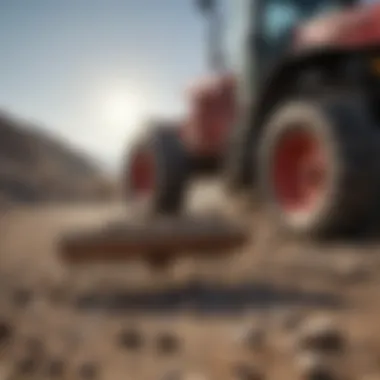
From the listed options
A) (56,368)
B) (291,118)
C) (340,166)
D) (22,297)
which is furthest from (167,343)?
(291,118)

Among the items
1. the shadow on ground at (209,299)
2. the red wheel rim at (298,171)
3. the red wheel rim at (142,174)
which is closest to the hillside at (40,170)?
the red wheel rim at (142,174)

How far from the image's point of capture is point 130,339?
2021mm

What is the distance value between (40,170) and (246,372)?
12.4 metres

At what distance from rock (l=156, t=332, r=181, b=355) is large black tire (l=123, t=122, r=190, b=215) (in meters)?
3.51

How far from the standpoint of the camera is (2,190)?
9.37 metres

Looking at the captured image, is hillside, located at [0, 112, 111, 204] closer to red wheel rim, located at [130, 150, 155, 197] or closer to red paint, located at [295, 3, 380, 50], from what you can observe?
red wheel rim, located at [130, 150, 155, 197]

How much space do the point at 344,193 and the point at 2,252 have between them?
6.40 feet

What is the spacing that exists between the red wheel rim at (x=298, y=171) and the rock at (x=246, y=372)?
6.61 ft

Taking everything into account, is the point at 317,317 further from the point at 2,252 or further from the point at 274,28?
the point at 274,28

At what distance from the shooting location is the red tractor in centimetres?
347

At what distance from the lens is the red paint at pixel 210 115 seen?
5.26 metres

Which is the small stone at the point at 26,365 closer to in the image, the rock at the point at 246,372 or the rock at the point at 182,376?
the rock at the point at 182,376

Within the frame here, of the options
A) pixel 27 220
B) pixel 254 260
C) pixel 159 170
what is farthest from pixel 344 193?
pixel 27 220

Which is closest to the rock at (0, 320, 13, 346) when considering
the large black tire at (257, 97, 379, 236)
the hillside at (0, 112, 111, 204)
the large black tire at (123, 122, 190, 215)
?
the large black tire at (257, 97, 379, 236)
